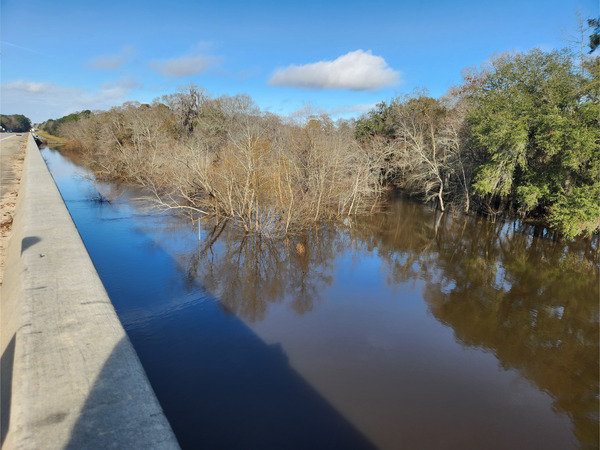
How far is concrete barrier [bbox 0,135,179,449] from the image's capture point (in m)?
3.23

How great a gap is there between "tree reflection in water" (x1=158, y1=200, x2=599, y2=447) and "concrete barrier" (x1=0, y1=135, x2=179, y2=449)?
5.32 meters

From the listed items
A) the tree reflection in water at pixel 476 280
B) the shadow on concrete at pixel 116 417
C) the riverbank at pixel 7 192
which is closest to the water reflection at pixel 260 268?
the tree reflection in water at pixel 476 280

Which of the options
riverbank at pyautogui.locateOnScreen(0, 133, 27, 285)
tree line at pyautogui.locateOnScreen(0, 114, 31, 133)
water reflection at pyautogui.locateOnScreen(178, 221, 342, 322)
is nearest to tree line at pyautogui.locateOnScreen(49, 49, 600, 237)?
water reflection at pyautogui.locateOnScreen(178, 221, 342, 322)

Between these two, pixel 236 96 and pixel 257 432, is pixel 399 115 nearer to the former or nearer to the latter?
pixel 236 96

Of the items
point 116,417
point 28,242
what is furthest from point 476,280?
point 28,242

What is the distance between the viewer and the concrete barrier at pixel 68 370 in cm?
323

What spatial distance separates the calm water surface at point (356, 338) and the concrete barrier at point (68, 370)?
9.39 ft

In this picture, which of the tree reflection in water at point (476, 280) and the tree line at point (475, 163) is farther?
the tree line at point (475, 163)

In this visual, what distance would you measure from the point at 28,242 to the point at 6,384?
4.38 metres

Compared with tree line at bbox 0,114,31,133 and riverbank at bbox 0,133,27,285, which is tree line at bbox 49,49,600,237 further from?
tree line at bbox 0,114,31,133

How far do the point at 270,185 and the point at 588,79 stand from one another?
14.8m

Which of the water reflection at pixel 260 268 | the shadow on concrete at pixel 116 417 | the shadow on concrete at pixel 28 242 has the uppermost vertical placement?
the shadow on concrete at pixel 28 242

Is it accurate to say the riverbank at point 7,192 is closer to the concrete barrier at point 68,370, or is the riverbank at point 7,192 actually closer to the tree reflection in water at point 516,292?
the concrete barrier at point 68,370

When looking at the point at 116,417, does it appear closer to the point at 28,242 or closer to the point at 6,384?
the point at 6,384
